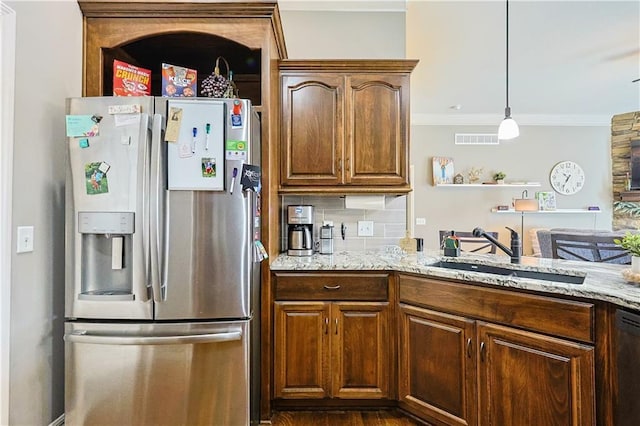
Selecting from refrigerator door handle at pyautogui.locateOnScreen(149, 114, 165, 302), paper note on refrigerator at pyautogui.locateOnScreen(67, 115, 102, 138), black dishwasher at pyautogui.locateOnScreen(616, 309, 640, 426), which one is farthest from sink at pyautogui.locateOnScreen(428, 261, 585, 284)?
paper note on refrigerator at pyautogui.locateOnScreen(67, 115, 102, 138)

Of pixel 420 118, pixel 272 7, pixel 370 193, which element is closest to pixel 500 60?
pixel 420 118

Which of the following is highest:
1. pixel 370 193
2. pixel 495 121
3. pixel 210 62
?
pixel 495 121

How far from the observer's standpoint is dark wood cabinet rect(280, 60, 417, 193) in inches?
100.0

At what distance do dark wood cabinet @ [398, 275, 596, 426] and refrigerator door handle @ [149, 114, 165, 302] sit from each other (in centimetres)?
139

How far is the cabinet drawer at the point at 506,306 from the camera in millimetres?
1444

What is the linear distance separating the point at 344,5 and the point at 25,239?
9.29 feet

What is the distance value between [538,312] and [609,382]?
0.34m

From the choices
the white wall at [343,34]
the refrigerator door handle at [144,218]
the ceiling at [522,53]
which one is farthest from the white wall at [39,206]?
the ceiling at [522,53]

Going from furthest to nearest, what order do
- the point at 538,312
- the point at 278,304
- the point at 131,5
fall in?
the point at 278,304 → the point at 131,5 → the point at 538,312

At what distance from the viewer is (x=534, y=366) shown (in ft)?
5.10

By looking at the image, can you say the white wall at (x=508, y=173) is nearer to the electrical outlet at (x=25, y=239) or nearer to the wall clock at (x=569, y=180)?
the wall clock at (x=569, y=180)

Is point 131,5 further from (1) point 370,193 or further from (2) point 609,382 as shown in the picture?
(2) point 609,382

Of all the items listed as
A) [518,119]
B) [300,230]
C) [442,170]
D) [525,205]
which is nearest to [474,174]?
[442,170]

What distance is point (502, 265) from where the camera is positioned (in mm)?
2041
